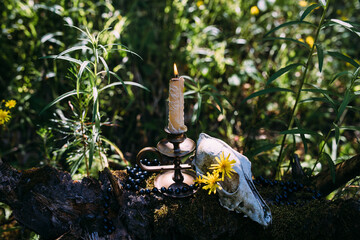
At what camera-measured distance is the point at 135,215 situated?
1400 mm

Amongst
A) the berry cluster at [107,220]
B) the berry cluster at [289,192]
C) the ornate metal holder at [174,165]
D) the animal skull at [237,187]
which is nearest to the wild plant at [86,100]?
the berry cluster at [107,220]

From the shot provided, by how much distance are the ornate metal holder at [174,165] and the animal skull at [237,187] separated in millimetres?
75

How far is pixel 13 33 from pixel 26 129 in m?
0.97

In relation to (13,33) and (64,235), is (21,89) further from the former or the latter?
(64,235)

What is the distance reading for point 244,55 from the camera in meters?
3.50

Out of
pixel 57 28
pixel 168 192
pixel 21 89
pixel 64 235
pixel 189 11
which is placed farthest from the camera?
pixel 189 11

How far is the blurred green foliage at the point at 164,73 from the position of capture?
241 centimetres

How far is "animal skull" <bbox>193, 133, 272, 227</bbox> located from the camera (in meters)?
1.33

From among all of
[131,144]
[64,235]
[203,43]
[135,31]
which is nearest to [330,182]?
[64,235]

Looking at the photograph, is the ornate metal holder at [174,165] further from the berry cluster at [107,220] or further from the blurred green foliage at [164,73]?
the blurred green foliage at [164,73]

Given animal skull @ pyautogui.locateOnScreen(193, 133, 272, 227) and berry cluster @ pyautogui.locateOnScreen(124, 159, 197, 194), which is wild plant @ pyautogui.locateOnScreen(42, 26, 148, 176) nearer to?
berry cluster @ pyautogui.locateOnScreen(124, 159, 197, 194)

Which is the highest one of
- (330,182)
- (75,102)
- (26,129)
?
(75,102)

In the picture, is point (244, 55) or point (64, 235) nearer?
point (64, 235)

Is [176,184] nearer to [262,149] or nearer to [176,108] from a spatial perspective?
[176,108]
